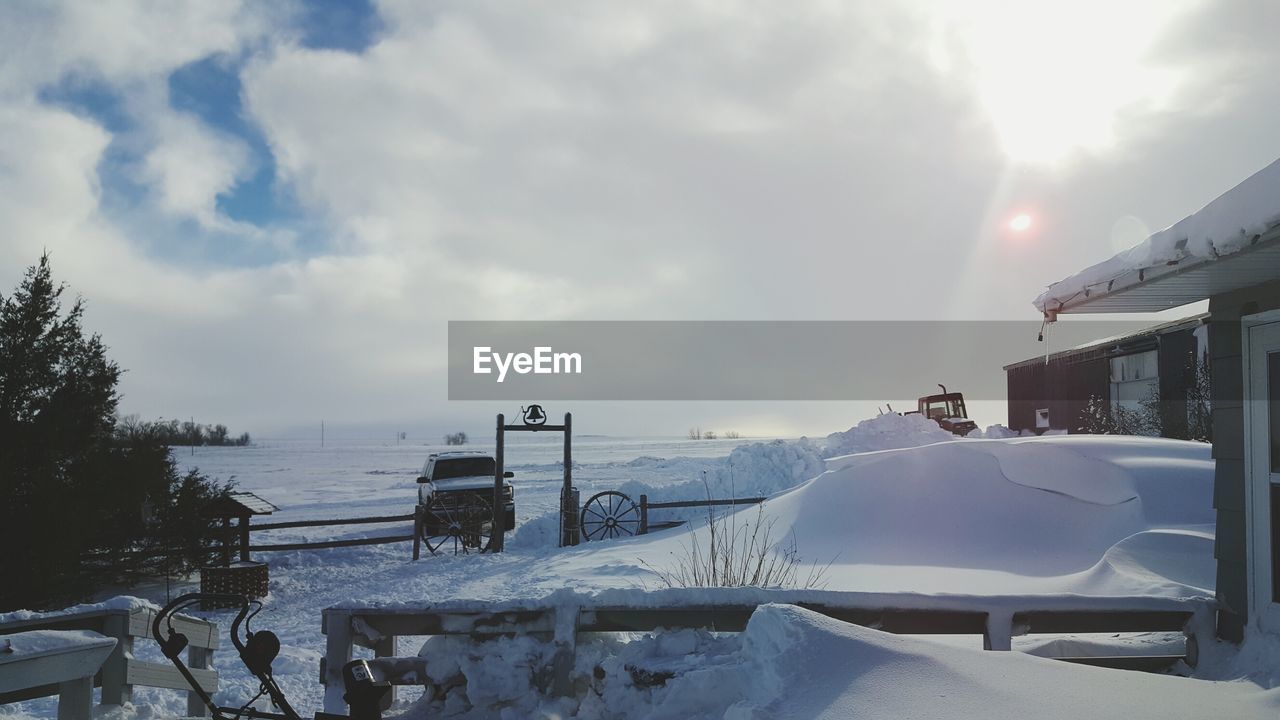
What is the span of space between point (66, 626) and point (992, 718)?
463cm

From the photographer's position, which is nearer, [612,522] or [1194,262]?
[1194,262]

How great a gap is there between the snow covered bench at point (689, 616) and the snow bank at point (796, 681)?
0.10m

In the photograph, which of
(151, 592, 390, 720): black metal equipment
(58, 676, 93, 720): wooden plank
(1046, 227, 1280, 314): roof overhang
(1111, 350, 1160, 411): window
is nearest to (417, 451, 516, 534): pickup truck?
(58, 676, 93, 720): wooden plank

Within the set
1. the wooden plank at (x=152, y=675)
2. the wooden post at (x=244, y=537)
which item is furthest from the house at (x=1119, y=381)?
the wooden plank at (x=152, y=675)

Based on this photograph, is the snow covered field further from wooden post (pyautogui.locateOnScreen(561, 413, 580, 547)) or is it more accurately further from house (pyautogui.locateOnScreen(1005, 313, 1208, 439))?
house (pyautogui.locateOnScreen(1005, 313, 1208, 439))

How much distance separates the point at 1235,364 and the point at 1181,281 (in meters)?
0.75

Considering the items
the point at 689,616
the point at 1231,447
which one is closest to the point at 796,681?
the point at 689,616

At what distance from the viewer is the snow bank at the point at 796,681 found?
3.21m

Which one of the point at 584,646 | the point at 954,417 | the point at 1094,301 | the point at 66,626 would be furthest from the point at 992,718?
the point at 954,417

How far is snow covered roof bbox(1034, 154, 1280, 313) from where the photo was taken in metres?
3.74

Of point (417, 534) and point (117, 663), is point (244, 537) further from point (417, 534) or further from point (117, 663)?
point (117, 663)

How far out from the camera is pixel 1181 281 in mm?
4672

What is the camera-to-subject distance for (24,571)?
970cm

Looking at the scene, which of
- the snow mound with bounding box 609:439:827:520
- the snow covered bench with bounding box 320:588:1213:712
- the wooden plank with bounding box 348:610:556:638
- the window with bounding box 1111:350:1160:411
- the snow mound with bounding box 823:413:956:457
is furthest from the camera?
the window with bounding box 1111:350:1160:411
